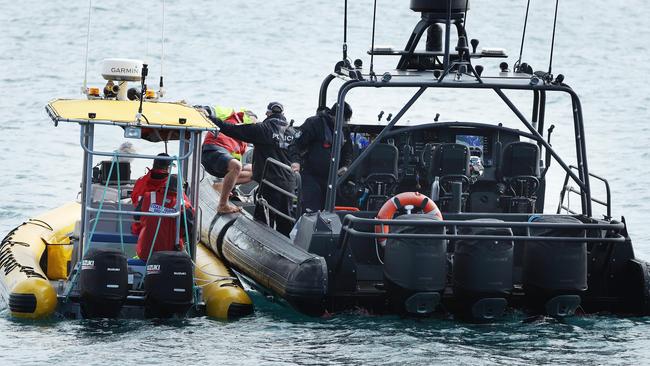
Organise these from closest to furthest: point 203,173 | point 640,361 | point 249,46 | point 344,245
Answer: point 640,361 < point 344,245 < point 203,173 < point 249,46

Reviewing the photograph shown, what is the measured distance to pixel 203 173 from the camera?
15570 millimetres

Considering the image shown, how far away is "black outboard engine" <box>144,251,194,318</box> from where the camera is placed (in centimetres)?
1063

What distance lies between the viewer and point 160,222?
11078mm

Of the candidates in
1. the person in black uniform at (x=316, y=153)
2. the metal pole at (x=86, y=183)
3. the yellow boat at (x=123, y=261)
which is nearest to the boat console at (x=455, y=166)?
the person in black uniform at (x=316, y=153)

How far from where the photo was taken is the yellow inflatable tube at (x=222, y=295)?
11.2m

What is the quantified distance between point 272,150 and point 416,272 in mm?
3109

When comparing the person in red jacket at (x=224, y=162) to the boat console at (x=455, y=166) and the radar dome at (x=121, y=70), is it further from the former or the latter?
the boat console at (x=455, y=166)

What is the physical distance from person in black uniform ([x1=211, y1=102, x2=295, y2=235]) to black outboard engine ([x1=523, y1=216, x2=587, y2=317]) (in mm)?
2728

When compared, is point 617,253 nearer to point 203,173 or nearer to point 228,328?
point 228,328

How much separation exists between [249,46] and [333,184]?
72.5 ft

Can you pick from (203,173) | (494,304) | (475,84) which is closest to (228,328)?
(494,304)

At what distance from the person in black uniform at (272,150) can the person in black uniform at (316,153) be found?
452 mm

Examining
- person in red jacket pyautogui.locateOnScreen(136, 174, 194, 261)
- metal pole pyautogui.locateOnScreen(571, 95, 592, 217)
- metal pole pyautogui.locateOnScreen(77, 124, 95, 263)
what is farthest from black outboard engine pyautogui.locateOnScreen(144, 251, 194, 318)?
metal pole pyautogui.locateOnScreen(571, 95, 592, 217)

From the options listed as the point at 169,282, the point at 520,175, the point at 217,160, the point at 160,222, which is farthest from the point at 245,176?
the point at 169,282
